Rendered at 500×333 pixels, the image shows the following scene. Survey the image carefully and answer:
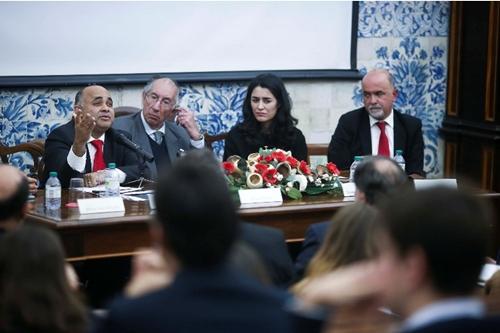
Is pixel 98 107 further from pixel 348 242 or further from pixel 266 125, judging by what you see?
pixel 348 242

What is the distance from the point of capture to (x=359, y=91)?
7.07m

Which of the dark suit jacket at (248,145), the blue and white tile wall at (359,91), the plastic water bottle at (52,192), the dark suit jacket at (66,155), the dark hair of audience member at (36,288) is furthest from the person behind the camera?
the blue and white tile wall at (359,91)

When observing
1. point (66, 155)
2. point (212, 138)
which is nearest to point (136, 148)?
point (66, 155)

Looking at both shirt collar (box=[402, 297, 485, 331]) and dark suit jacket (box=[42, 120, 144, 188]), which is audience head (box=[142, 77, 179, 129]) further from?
shirt collar (box=[402, 297, 485, 331])

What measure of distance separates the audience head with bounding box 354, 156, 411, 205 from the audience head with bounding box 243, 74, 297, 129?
2175 millimetres

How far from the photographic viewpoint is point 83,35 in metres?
6.16

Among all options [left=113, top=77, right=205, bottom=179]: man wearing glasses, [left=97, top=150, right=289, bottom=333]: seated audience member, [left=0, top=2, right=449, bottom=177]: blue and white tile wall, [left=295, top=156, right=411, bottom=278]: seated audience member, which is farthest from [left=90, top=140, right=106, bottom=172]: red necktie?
[left=97, top=150, right=289, bottom=333]: seated audience member

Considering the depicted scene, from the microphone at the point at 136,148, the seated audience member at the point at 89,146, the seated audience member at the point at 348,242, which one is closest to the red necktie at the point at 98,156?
the seated audience member at the point at 89,146

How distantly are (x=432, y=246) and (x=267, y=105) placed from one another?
3.97 metres

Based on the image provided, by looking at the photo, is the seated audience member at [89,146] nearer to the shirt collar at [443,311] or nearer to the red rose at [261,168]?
the red rose at [261,168]

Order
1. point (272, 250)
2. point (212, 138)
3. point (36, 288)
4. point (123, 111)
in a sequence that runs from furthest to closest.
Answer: point (212, 138), point (123, 111), point (272, 250), point (36, 288)

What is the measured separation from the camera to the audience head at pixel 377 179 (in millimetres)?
3174

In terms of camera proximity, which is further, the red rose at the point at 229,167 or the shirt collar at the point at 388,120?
the shirt collar at the point at 388,120

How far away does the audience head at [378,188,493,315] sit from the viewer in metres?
1.57
